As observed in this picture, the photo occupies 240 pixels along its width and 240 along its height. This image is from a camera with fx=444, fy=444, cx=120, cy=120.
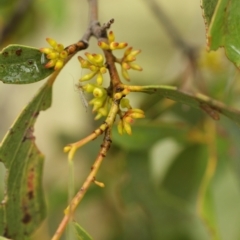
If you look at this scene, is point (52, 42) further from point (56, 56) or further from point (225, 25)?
point (225, 25)

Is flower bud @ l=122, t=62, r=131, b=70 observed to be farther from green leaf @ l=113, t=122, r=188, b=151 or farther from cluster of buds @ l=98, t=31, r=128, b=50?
green leaf @ l=113, t=122, r=188, b=151

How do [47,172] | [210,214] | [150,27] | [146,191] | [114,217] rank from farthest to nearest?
1. [150,27]
2. [47,172]
3. [114,217]
4. [146,191]
5. [210,214]

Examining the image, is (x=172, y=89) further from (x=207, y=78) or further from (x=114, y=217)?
(x=114, y=217)

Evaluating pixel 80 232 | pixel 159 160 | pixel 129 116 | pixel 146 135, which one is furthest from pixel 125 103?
pixel 159 160

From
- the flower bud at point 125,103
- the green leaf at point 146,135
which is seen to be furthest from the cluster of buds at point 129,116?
the green leaf at point 146,135

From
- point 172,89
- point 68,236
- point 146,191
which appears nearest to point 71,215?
point 68,236

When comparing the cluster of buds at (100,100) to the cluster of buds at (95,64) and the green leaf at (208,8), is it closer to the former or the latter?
→ the cluster of buds at (95,64)
